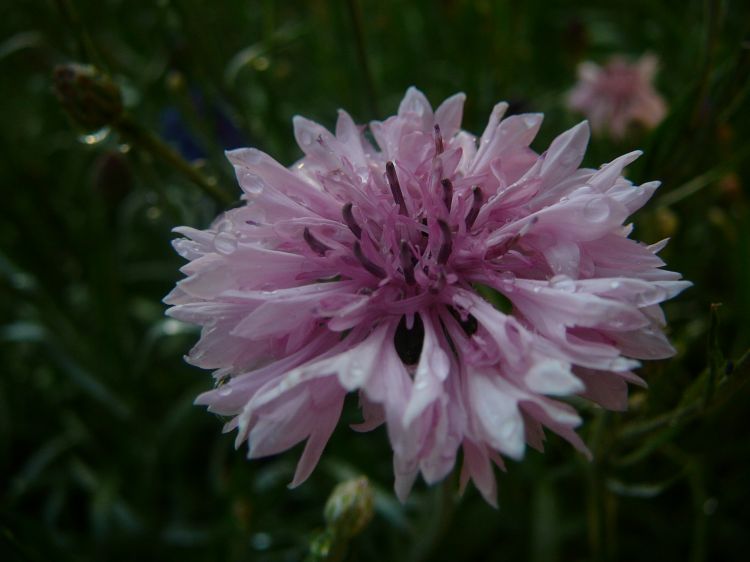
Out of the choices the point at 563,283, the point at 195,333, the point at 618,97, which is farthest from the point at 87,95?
the point at 618,97

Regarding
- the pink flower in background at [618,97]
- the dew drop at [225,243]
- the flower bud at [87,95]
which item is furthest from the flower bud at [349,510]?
the pink flower in background at [618,97]

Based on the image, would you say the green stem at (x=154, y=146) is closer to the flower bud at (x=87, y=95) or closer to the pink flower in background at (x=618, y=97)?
the flower bud at (x=87, y=95)

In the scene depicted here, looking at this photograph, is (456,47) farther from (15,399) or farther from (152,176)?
(15,399)

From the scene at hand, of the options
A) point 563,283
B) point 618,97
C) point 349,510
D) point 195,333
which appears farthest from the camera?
point 618,97

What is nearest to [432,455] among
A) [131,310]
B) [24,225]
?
[131,310]

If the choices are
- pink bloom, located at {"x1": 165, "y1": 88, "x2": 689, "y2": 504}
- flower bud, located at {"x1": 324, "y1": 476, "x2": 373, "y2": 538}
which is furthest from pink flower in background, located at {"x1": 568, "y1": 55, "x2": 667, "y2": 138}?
flower bud, located at {"x1": 324, "y1": 476, "x2": 373, "y2": 538}

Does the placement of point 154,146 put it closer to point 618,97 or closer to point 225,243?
point 225,243

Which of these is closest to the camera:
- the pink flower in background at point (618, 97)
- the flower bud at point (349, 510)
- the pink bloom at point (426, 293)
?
the pink bloom at point (426, 293)

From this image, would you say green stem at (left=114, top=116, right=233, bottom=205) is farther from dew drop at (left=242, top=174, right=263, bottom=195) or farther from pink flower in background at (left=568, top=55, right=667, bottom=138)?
pink flower in background at (left=568, top=55, right=667, bottom=138)
